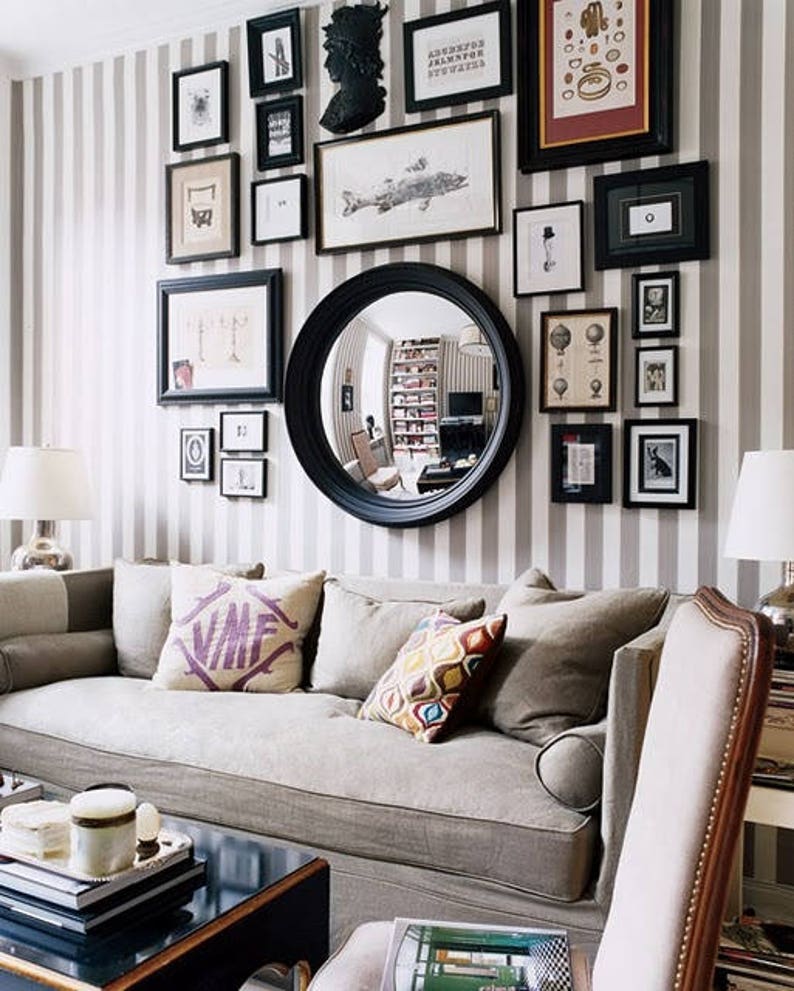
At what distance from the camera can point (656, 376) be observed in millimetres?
2949

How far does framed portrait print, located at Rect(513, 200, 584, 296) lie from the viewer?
3.05 m

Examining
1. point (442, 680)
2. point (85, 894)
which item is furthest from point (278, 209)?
point (85, 894)

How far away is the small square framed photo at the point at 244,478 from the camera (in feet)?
12.0

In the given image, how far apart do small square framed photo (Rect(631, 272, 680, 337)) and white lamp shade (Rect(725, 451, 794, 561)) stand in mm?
683

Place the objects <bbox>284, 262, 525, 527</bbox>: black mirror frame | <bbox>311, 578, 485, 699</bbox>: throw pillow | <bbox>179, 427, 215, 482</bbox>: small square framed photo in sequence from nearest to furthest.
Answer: <bbox>311, 578, 485, 699</bbox>: throw pillow < <bbox>284, 262, 525, 527</bbox>: black mirror frame < <bbox>179, 427, 215, 482</bbox>: small square framed photo

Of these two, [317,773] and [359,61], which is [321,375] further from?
[317,773]

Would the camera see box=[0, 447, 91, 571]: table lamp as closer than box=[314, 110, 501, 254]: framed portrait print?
No

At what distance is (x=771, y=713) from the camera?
217 centimetres

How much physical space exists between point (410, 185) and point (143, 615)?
169 centimetres

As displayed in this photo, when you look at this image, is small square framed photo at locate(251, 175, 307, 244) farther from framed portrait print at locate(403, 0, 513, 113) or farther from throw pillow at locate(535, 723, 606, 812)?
throw pillow at locate(535, 723, 606, 812)

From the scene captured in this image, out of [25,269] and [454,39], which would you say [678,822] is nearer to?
[454,39]

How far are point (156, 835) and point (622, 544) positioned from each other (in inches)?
68.9

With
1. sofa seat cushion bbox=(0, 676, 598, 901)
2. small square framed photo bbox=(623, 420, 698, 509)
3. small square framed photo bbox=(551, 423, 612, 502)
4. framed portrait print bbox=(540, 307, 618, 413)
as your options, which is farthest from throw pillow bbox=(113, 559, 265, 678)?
small square framed photo bbox=(623, 420, 698, 509)

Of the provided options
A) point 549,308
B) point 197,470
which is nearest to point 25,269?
point 197,470
